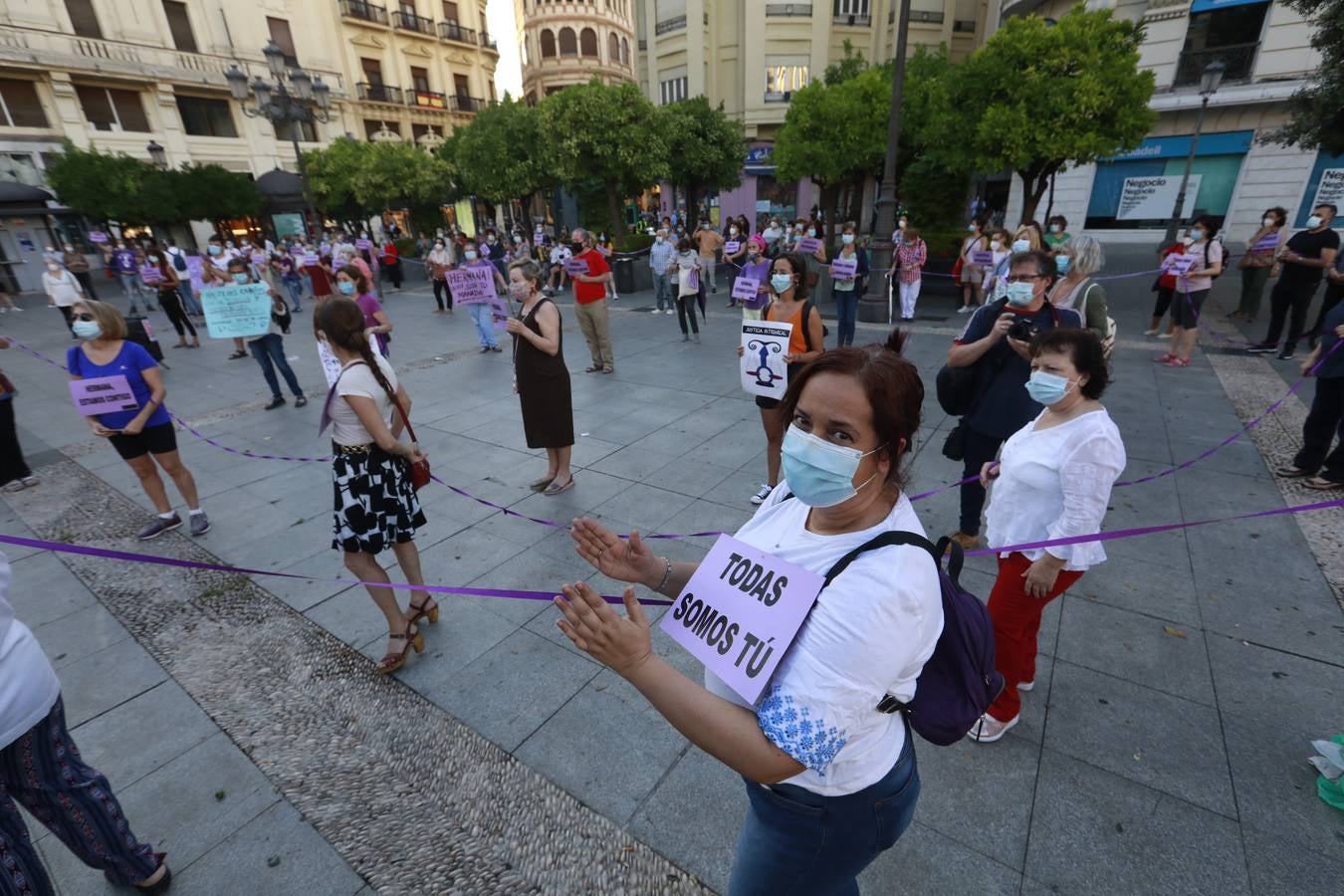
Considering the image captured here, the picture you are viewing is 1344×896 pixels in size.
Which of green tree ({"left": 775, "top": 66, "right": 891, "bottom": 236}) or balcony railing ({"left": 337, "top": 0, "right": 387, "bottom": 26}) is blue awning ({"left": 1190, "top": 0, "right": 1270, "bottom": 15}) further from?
balcony railing ({"left": 337, "top": 0, "right": 387, "bottom": 26})

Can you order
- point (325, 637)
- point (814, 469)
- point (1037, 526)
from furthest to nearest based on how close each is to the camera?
point (325, 637) → point (1037, 526) → point (814, 469)

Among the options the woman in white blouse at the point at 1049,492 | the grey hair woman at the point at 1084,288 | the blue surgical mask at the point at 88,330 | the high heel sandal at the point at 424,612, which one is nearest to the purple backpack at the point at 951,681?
the woman in white blouse at the point at 1049,492

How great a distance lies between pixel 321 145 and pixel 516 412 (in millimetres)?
37576

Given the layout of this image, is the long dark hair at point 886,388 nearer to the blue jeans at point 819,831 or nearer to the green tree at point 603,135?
the blue jeans at point 819,831

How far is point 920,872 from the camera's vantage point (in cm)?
239

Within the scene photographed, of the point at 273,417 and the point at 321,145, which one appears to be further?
the point at 321,145

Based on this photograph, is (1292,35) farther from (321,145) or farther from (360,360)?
(321,145)

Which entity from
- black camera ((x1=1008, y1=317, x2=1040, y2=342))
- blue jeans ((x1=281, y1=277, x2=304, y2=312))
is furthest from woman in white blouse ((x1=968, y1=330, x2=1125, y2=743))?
blue jeans ((x1=281, y1=277, x2=304, y2=312))

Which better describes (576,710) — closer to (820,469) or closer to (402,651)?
(402,651)

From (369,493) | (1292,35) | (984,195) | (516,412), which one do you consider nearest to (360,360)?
(369,493)

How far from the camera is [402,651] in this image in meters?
3.63

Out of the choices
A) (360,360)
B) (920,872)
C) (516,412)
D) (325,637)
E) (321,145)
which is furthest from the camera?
(321,145)

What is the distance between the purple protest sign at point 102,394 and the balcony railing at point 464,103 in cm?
4719

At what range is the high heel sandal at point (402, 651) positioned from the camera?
11.7ft
